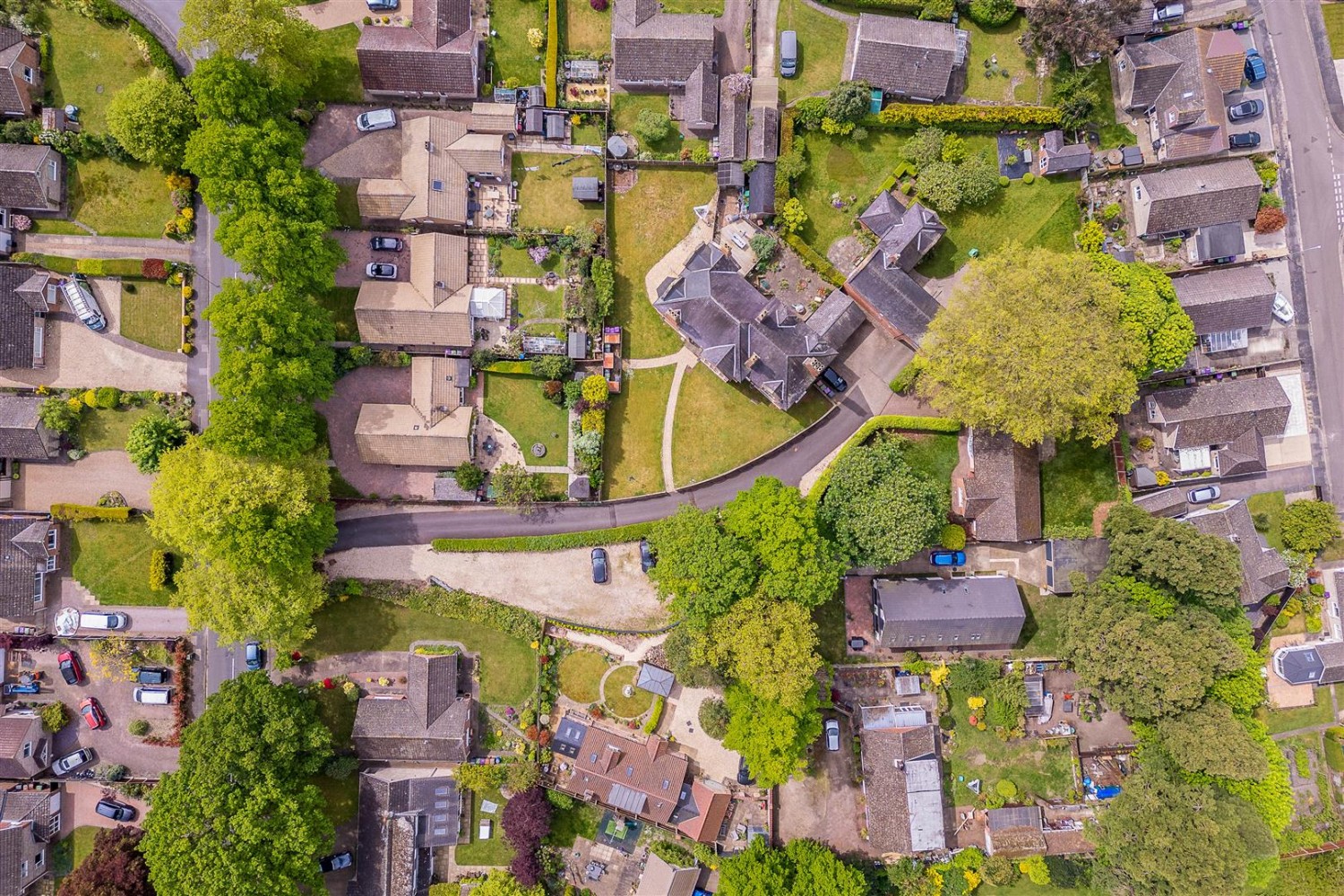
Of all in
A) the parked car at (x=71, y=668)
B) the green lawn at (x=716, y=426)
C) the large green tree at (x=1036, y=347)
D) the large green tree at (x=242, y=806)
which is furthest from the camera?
the green lawn at (x=716, y=426)

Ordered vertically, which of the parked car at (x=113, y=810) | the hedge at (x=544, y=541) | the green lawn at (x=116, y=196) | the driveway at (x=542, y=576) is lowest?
the parked car at (x=113, y=810)

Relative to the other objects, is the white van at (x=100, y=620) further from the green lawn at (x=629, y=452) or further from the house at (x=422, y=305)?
the green lawn at (x=629, y=452)

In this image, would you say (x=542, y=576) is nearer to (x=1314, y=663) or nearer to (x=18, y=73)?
(x=18, y=73)

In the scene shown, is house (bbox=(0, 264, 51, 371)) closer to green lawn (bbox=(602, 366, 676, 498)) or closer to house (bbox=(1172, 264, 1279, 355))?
green lawn (bbox=(602, 366, 676, 498))

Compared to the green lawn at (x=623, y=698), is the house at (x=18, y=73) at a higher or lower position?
higher

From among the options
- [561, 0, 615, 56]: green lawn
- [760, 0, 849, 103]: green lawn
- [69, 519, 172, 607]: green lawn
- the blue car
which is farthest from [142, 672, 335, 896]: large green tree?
[760, 0, 849, 103]: green lawn

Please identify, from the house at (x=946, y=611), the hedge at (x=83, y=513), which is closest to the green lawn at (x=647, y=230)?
the house at (x=946, y=611)

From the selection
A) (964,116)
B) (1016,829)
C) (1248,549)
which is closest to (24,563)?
(1016,829)
